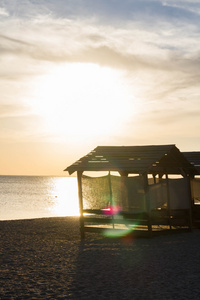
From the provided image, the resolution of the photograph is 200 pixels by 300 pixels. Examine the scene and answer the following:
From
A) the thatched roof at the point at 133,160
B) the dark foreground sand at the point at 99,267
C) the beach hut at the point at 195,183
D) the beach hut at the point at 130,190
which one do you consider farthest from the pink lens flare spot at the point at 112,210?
the beach hut at the point at 195,183

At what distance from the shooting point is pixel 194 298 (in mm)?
8641

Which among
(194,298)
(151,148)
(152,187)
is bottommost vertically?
(194,298)

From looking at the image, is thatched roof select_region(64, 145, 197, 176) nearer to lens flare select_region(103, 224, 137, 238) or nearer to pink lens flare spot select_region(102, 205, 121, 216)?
pink lens flare spot select_region(102, 205, 121, 216)

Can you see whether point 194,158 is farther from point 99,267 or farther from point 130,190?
point 99,267

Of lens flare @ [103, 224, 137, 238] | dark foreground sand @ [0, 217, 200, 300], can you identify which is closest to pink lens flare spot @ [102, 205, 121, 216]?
lens flare @ [103, 224, 137, 238]

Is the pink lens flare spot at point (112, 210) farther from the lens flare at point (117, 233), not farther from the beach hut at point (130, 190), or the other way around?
the lens flare at point (117, 233)

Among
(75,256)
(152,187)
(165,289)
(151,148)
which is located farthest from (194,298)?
(151,148)

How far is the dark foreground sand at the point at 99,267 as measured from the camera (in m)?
9.28

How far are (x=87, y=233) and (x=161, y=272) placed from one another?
29.9 ft

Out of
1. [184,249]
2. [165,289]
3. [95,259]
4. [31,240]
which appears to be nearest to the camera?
[165,289]

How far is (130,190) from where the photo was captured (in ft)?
58.0

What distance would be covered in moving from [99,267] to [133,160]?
6.89m

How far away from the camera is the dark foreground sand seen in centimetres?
928

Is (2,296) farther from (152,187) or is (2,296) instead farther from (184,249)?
(152,187)
